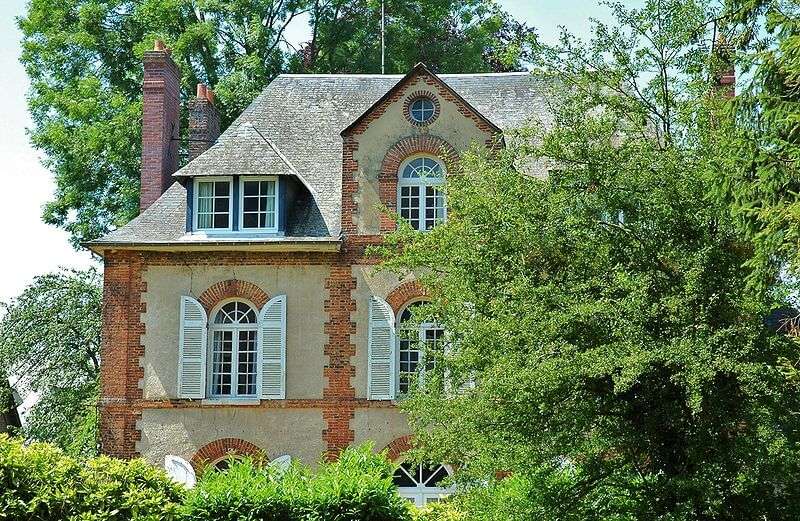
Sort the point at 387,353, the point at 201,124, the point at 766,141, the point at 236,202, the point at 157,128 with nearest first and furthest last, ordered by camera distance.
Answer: the point at 766,141 < the point at 387,353 < the point at 236,202 < the point at 157,128 < the point at 201,124

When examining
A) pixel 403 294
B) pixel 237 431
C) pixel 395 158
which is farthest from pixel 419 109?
pixel 237 431

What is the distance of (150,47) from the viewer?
102 feet

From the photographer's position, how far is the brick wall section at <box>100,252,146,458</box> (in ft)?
73.9

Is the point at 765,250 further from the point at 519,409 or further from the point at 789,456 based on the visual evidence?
the point at 519,409

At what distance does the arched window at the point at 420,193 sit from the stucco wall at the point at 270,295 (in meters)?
1.88

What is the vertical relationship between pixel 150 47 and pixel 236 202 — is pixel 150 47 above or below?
above

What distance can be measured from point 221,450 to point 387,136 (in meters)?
6.38

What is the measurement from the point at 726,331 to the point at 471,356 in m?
3.12

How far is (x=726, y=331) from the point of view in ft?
46.4


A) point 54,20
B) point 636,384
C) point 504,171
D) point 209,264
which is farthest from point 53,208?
point 636,384

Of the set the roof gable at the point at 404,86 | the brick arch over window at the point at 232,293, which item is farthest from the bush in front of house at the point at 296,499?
the roof gable at the point at 404,86

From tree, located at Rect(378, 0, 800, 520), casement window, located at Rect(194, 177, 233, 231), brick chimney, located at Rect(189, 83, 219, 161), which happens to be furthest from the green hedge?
brick chimney, located at Rect(189, 83, 219, 161)

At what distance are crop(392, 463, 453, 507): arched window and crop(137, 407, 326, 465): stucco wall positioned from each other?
152 centimetres

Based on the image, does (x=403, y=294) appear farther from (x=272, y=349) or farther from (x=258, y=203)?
(x=258, y=203)
